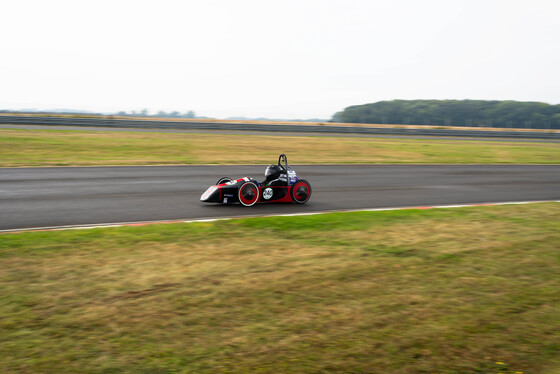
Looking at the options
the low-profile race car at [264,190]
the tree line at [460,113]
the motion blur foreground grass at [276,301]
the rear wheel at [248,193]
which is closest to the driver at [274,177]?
the low-profile race car at [264,190]

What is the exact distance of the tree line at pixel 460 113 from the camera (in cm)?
6750

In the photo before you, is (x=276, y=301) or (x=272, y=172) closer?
(x=276, y=301)

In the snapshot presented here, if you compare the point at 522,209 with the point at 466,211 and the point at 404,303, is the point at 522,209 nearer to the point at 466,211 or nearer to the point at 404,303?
the point at 466,211

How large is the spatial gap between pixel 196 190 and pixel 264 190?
8.64 ft

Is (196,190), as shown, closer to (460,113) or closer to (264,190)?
(264,190)

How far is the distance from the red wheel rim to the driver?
0.34 m

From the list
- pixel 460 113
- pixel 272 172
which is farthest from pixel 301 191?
pixel 460 113

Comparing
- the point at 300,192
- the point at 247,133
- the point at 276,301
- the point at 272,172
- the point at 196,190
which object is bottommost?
the point at 276,301

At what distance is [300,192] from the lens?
11109 mm

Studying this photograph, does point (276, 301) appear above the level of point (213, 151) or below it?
below

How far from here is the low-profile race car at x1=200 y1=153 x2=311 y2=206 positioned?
34.4ft

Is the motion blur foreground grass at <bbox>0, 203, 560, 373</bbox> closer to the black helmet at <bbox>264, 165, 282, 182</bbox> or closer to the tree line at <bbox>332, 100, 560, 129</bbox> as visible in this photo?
the black helmet at <bbox>264, 165, 282, 182</bbox>

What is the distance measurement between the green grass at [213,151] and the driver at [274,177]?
884 cm

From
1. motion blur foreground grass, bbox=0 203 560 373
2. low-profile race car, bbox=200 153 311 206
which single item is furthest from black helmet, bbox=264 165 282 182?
motion blur foreground grass, bbox=0 203 560 373
